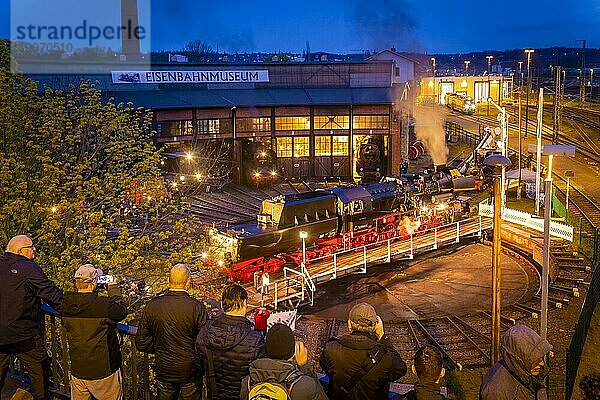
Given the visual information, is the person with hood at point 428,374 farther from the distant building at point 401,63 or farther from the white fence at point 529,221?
the distant building at point 401,63

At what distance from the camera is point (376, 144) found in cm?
4000

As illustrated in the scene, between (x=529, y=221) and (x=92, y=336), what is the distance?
85.7 feet

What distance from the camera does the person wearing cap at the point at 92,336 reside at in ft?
20.4

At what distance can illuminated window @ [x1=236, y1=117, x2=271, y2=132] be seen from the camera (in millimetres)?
40250

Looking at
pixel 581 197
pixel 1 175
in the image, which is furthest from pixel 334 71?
pixel 1 175

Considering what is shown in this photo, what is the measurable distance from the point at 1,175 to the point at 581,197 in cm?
3208

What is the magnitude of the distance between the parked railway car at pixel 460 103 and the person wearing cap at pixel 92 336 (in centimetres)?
7280

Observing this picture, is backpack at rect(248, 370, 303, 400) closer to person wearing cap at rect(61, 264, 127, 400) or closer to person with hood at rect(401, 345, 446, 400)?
person with hood at rect(401, 345, 446, 400)

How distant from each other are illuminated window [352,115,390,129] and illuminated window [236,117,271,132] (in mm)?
5798

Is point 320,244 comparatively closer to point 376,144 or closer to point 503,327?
point 503,327

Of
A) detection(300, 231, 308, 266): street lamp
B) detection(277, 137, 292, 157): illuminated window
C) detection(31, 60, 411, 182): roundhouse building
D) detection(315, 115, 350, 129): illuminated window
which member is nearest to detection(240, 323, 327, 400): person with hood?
detection(300, 231, 308, 266): street lamp

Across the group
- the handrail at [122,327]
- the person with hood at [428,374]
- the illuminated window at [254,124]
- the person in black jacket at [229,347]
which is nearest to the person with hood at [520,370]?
the person with hood at [428,374]

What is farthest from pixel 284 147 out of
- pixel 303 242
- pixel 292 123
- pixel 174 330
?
pixel 174 330

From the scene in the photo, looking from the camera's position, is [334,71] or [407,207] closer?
[407,207]
